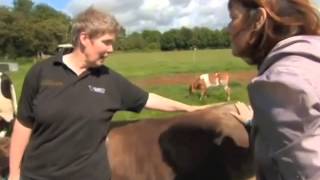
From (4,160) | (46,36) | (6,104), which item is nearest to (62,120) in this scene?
(4,160)

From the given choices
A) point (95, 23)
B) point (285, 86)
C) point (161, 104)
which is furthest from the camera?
point (161, 104)

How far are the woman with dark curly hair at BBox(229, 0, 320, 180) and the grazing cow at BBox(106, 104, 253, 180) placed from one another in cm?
201

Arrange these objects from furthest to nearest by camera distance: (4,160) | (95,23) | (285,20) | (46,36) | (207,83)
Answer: (46,36) → (207,83) → (4,160) → (95,23) → (285,20)

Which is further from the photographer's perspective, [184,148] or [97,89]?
[184,148]

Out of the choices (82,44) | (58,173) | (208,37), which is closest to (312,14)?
(82,44)

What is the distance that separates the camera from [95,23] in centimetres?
374

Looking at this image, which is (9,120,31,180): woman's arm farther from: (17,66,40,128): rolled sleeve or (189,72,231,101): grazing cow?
(189,72,231,101): grazing cow

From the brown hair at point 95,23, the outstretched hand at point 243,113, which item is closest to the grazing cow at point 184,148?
the outstretched hand at point 243,113

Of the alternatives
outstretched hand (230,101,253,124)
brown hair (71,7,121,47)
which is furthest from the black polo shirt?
outstretched hand (230,101,253,124)

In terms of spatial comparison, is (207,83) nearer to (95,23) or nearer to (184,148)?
(184,148)

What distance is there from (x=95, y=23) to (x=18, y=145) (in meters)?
0.91

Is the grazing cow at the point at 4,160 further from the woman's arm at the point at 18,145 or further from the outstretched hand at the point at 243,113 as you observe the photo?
the outstretched hand at the point at 243,113

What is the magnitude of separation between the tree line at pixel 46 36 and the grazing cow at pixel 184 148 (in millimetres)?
57114

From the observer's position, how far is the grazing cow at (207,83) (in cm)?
2352
